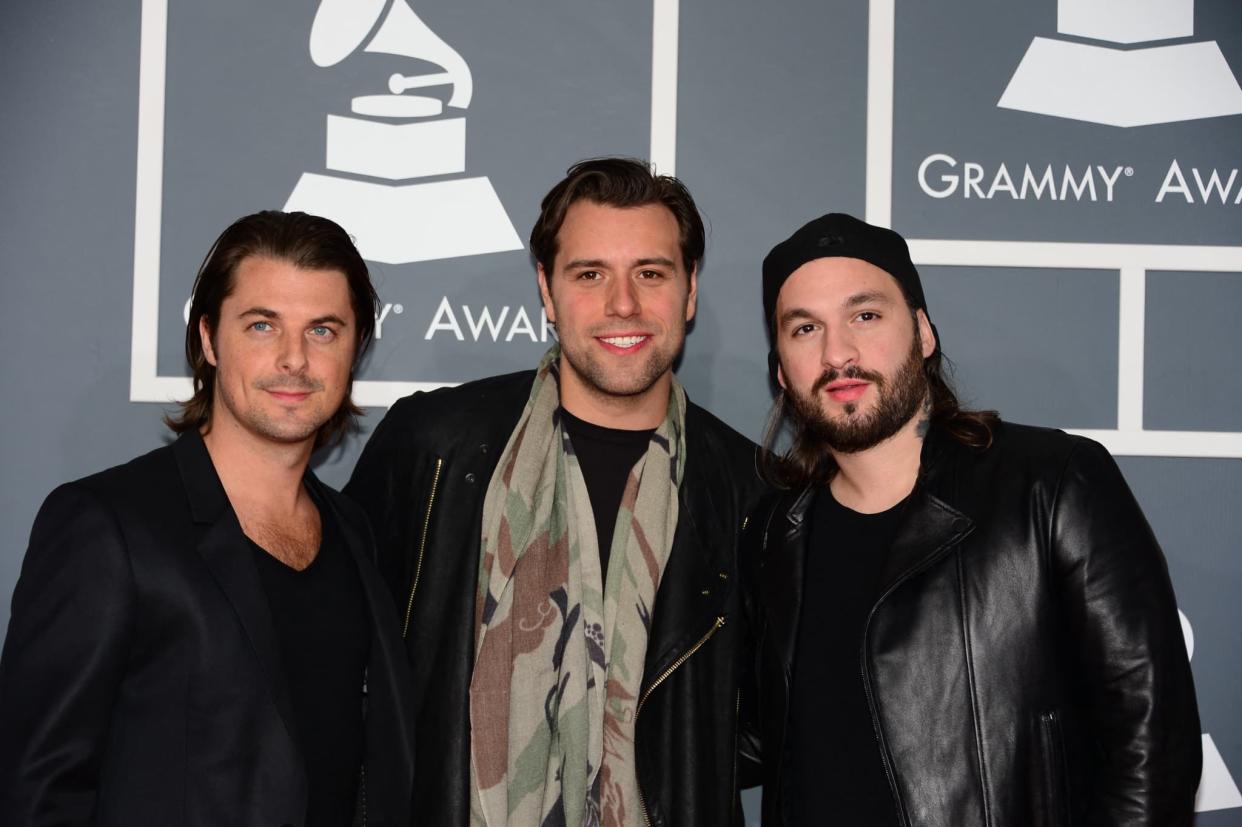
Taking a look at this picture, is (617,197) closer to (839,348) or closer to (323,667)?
(839,348)

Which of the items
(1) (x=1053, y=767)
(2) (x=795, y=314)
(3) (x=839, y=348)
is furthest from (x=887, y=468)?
(1) (x=1053, y=767)

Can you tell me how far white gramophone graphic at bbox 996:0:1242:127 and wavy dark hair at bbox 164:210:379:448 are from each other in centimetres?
199

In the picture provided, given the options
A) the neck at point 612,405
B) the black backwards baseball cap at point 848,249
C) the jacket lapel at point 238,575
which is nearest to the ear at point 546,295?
the neck at point 612,405

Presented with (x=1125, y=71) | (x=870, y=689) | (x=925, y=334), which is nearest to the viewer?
(x=870, y=689)

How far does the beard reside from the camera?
2162 mm

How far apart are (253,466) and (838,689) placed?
1263 millimetres

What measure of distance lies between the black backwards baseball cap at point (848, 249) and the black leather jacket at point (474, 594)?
1.74 feet

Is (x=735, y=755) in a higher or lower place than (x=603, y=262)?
lower

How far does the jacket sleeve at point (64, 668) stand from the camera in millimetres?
1695

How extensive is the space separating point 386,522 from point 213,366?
0.56 meters

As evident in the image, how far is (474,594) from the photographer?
2385 mm

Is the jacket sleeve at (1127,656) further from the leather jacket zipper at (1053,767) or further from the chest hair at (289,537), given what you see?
the chest hair at (289,537)

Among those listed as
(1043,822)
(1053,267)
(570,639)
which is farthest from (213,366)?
(1053,267)

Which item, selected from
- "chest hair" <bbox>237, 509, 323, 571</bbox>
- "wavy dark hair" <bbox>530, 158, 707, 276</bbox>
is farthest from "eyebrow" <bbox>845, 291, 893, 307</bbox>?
"chest hair" <bbox>237, 509, 323, 571</bbox>
